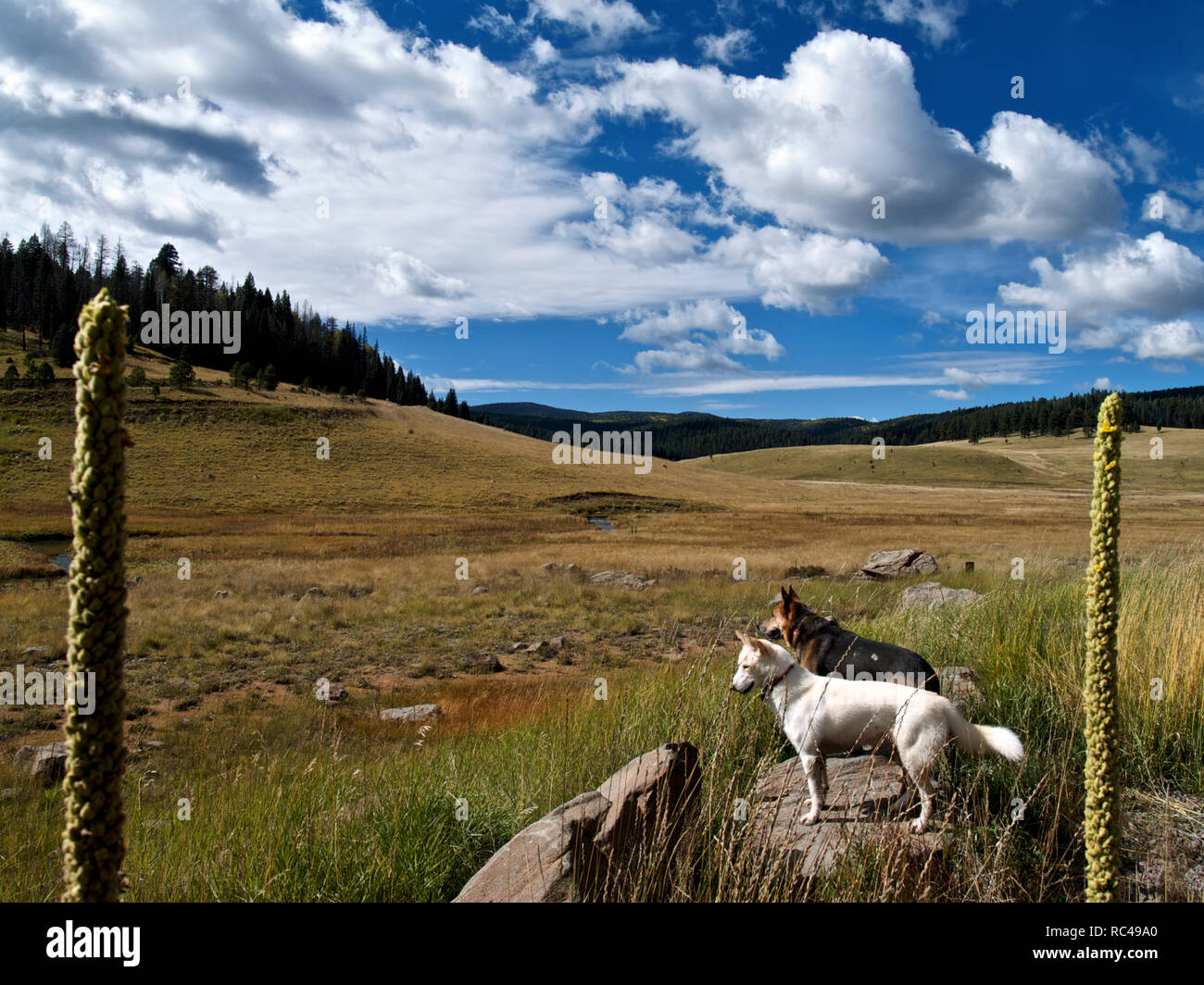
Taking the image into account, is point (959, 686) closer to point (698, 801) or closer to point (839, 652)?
point (839, 652)

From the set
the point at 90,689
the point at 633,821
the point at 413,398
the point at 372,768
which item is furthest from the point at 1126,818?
the point at 413,398

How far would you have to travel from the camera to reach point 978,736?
15.9 ft

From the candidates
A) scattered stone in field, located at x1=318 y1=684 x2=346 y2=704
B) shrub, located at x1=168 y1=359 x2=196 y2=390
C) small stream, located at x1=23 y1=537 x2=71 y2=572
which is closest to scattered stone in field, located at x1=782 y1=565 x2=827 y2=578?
scattered stone in field, located at x1=318 y1=684 x2=346 y2=704

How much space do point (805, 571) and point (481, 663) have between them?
21.1m

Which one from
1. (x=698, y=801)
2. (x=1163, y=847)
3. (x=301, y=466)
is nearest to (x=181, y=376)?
(x=301, y=466)

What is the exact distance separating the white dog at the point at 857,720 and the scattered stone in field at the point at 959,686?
1.98 metres

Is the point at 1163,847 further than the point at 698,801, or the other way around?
the point at 698,801

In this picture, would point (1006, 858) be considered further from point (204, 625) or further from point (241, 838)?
point (204, 625)

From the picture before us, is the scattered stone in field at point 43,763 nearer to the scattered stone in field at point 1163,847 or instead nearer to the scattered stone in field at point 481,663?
the scattered stone in field at point 481,663

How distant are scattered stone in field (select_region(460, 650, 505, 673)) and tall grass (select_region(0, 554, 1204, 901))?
29.8ft

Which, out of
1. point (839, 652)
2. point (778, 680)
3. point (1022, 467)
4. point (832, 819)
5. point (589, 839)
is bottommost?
point (832, 819)

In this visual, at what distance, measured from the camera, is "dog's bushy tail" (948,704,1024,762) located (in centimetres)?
469

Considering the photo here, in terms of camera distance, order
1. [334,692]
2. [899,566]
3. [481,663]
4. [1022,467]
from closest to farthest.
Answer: [334,692] → [481,663] → [899,566] → [1022,467]

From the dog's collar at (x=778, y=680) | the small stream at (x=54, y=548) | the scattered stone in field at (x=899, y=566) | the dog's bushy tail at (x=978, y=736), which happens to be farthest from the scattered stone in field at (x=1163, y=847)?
the small stream at (x=54, y=548)
